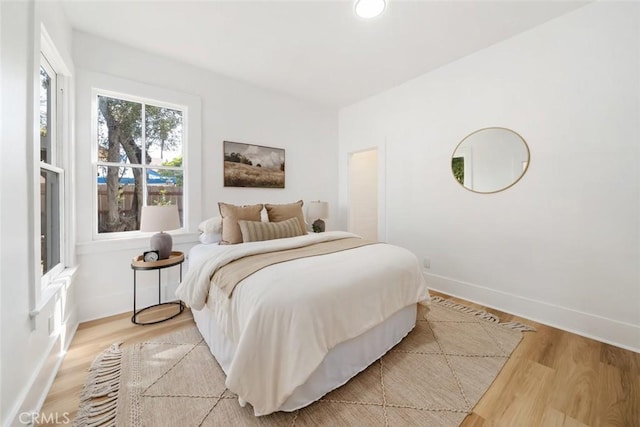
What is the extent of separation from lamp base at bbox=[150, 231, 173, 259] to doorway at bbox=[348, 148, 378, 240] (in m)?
2.88

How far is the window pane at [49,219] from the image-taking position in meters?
1.73

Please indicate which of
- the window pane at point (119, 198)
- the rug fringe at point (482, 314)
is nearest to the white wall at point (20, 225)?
the window pane at point (119, 198)

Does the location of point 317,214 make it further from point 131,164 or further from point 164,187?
point 131,164

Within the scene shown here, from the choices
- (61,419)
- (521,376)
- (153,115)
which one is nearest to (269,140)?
(153,115)

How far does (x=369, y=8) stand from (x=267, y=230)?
2068 mm

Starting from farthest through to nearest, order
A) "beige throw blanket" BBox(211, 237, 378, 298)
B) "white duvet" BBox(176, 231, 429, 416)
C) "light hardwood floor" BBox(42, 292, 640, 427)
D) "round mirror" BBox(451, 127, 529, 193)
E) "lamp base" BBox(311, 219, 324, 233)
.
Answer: "lamp base" BBox(311, 219, 324, 233), "round mirror" BBox(451, 127, 529, 193), "beige throw blanket" BBox(211, 237, 378, 298), "light hardwood floor" BBox(42, 292, 640, 427), "white duvet" BBox(176, 231, 429, 416)

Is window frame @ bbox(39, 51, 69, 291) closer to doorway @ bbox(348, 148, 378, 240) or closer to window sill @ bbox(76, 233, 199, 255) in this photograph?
window sill @ bbox(76, 233, 199, 255)

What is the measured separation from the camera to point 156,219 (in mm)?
2207

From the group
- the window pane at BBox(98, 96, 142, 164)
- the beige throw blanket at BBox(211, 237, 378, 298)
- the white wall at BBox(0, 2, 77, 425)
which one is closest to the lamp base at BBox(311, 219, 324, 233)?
the beige throw blanket at BBox(211, 237, 378, 298)

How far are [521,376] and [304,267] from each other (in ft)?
5.22

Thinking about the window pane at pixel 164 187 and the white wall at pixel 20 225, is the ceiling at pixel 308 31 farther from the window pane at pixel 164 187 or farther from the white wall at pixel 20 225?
the window pane at pixel 164 187

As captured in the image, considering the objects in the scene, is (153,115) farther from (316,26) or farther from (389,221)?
(389,221)

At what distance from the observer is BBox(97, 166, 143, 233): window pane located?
2.50 m

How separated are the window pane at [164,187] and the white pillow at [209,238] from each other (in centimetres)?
47
